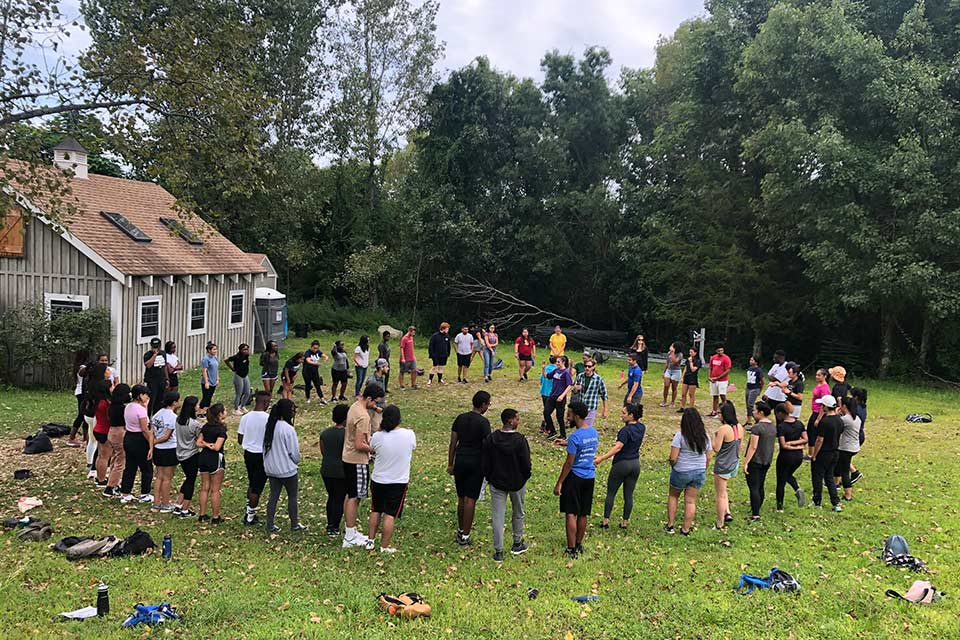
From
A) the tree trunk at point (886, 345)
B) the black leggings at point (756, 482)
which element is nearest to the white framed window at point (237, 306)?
the black leggings at point (756, 482)

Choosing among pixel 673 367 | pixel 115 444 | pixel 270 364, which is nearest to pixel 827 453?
pixel 673 367

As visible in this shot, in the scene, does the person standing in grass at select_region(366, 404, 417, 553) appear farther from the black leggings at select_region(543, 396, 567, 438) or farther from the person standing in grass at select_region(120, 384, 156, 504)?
the black leggings at select_region(543, 396, 567, 438)

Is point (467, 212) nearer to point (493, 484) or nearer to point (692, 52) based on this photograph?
point (692, 52)

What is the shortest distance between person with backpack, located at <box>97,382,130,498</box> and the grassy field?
0.88ft

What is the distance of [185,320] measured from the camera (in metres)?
21.6

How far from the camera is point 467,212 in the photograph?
3594cm

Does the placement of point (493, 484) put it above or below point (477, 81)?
below

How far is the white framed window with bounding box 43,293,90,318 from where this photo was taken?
60.8 ft

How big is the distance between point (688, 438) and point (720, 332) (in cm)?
2584

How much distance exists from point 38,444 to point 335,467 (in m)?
7.33

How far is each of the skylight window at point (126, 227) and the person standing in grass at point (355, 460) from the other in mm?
16060

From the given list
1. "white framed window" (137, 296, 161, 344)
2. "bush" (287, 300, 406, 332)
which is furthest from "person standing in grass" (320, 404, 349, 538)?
"bush" (287, 300, 406, 332)

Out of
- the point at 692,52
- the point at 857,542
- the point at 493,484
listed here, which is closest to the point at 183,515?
the point at 493,484

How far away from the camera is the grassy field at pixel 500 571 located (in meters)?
6.29
